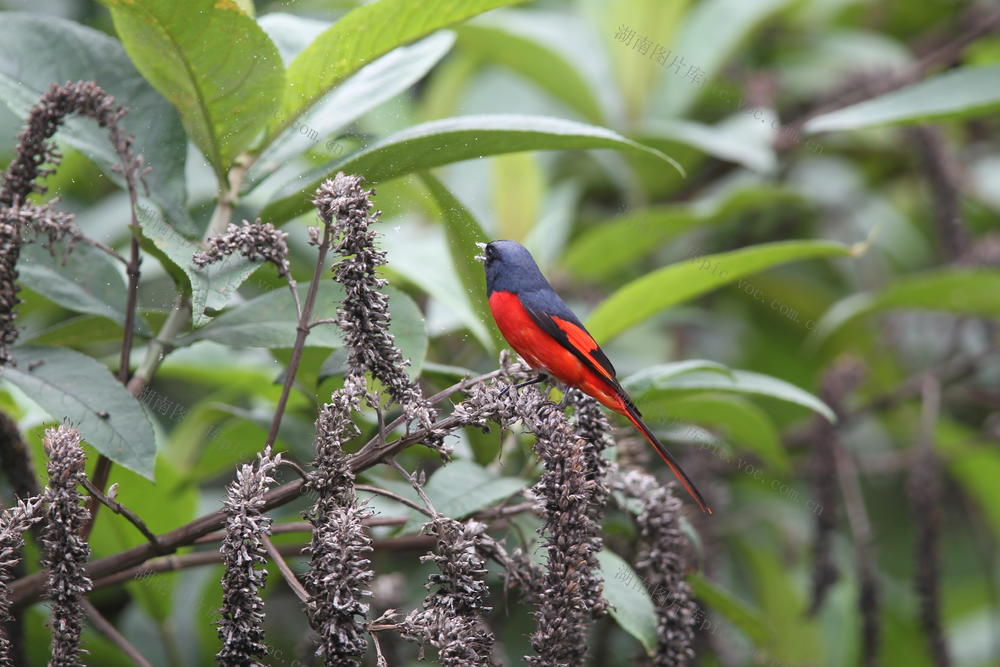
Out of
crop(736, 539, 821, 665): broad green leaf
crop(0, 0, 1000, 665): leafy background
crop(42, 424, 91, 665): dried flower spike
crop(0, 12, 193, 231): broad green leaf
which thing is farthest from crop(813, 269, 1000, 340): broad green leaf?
crop(42, 424, 91, 665): dried flower spike

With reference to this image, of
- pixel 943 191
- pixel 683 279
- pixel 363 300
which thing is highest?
pixel 943 191

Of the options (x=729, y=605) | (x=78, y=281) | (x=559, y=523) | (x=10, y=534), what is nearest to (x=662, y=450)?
(x=559, y=523)

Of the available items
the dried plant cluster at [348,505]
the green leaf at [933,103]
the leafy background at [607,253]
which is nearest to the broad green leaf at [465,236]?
the leafy background at [607,253]

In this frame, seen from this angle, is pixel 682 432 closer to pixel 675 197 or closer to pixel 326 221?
pixel 326 221

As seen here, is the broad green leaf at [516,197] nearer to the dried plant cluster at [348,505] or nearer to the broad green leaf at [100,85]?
the broad green leaf at [100,85]

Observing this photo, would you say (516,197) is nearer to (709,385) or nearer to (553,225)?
(553,225)

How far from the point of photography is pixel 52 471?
106cm

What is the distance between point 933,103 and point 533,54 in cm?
135

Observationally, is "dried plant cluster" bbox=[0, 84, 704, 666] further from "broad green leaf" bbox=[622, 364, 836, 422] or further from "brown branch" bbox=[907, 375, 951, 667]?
"brown branch" bbox=[907, 375, 951, 667]

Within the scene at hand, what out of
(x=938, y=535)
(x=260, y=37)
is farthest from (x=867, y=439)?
(x=260, y=37)

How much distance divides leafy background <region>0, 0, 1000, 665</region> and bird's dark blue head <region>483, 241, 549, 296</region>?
0.14 m

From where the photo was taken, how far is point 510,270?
1.42 meters

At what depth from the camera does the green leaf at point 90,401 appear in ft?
4.30

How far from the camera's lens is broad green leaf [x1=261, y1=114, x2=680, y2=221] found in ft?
4.82
